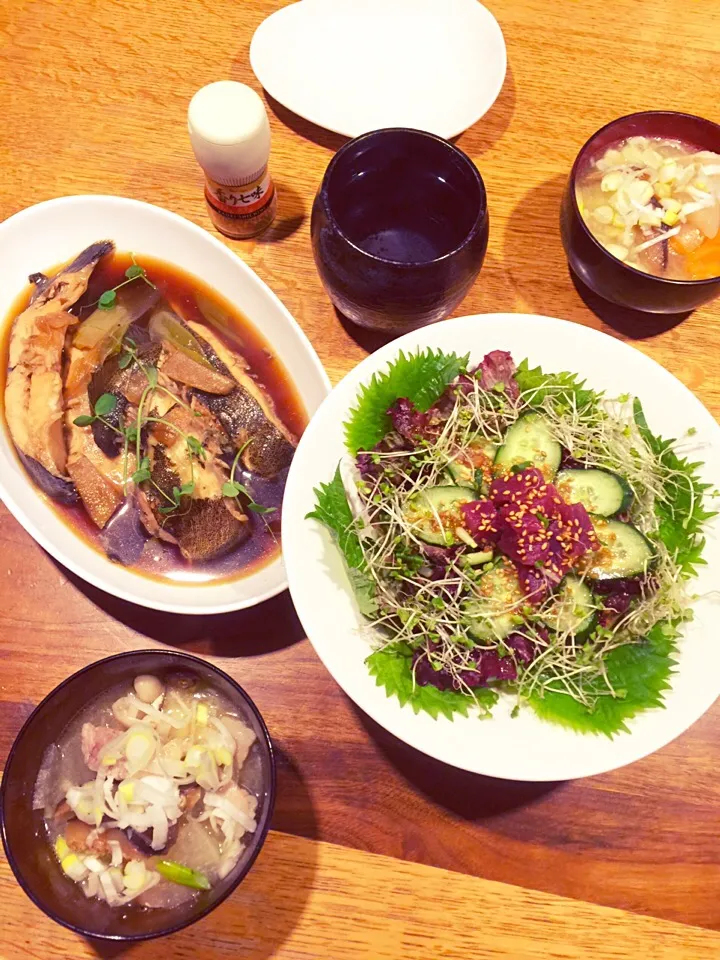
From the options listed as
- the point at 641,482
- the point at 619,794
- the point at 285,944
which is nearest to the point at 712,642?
the point at 641,482

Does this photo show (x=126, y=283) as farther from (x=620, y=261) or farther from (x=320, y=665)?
(x=620, y=261)

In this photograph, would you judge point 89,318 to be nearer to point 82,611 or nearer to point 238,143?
point 238,143

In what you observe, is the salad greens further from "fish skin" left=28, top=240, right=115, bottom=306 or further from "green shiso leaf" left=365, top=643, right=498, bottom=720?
"fish skin" left=28, top=240, right=115, bottom=306

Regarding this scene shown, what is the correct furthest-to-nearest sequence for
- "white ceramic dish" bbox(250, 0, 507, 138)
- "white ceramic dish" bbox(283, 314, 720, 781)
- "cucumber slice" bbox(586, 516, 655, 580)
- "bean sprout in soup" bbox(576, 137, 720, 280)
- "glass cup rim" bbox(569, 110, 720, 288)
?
"white ceramic dish" bbox(250, 0, 507, 138)
"bean sprout in soup" bbox(576, 137, 720, 280)
"glass cup rim" bbox(569, 110, 720, 288)
"cucumber slice" bbox(586, 516, 655, 580)
"white ceramic dish" bbox(283, 314, 720, 781)

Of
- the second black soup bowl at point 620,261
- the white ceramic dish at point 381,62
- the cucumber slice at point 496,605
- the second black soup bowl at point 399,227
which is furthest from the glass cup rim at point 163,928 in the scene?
the white ceramic dish at point 381,62

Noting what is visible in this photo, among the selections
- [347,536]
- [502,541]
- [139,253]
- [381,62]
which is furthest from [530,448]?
[381,62]

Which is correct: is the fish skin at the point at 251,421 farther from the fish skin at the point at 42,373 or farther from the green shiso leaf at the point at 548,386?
the green shiso leaf at the point at 548,386

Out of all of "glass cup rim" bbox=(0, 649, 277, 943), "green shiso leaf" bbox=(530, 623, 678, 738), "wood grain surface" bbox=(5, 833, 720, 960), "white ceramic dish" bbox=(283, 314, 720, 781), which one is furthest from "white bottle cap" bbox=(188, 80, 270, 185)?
"wood grain surface" bbox=(5, 833, 720, 960)
